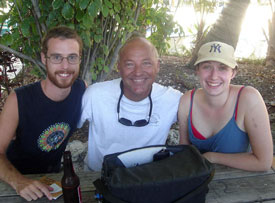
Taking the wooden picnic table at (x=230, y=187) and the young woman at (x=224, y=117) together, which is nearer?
the wooden picnic table at (x=230, y=187)

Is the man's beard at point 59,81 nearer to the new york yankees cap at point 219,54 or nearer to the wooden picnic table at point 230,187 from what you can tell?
the wooden picnic table at point 230,187

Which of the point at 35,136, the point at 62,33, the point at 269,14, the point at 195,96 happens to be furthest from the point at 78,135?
the point at 269,14

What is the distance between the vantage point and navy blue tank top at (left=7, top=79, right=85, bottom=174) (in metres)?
2.11

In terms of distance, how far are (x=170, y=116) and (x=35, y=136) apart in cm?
121

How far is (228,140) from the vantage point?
2012 millimetres

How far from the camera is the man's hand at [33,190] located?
1.52 meters

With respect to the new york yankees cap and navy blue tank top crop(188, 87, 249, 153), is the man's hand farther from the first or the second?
the new york yankees cap

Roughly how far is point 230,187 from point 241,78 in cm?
477

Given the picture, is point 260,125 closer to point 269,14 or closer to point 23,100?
point 23,100

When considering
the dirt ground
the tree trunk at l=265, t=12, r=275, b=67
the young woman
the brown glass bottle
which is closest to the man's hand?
the brown glass bottle

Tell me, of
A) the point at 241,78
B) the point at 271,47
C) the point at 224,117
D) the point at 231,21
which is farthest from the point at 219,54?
the point at 271,47

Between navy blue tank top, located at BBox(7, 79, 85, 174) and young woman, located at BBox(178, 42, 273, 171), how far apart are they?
100cm

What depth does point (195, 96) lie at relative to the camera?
2.19m

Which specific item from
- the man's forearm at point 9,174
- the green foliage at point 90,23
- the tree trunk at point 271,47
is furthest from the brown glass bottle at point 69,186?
the tree trunk at point 271,47
